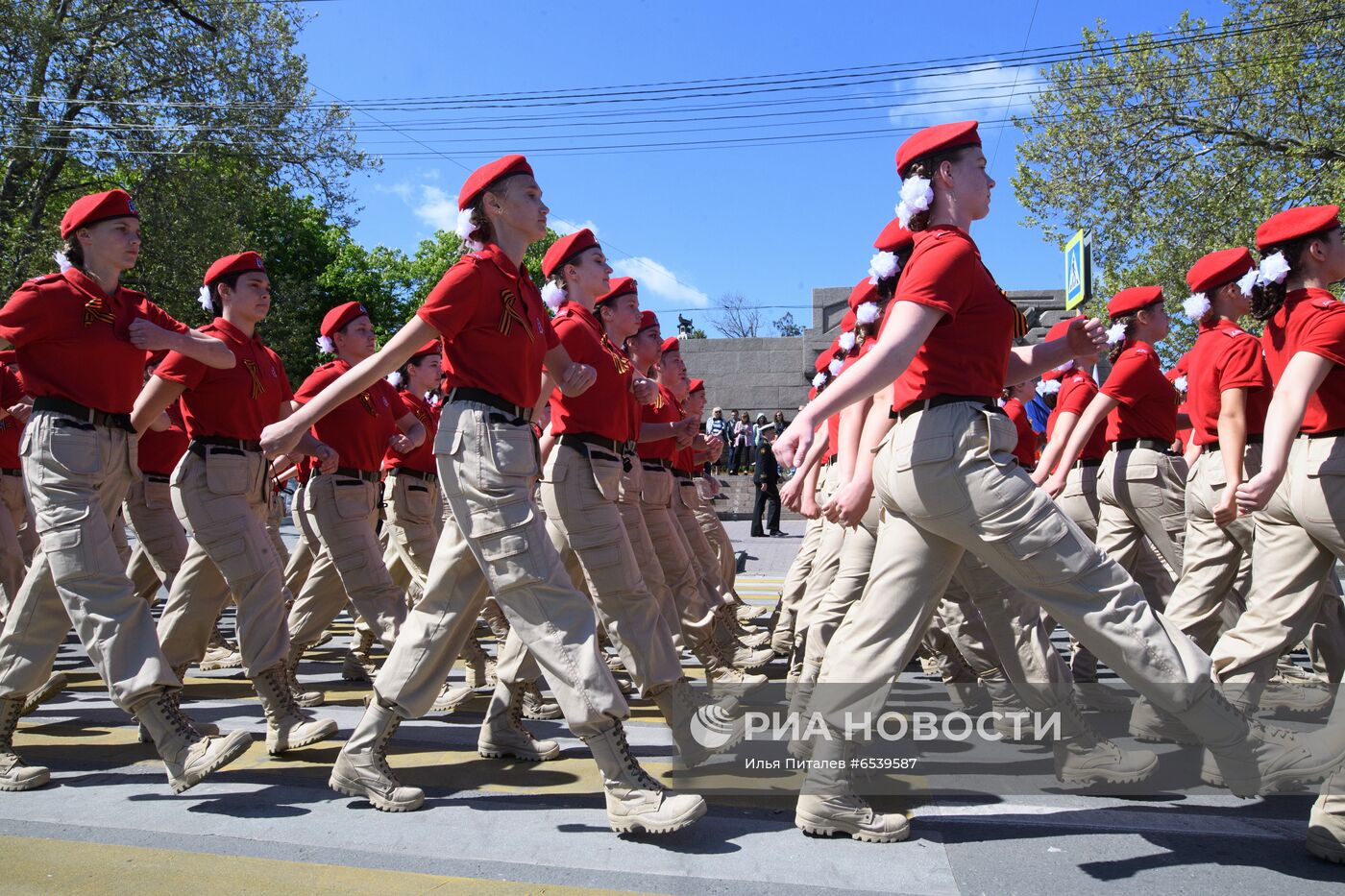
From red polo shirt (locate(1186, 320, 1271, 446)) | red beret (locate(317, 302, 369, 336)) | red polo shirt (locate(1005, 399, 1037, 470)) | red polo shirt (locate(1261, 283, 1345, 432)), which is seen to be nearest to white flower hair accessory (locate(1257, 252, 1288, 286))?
red polo shirt (locate(1261, 283, 1345, 432))

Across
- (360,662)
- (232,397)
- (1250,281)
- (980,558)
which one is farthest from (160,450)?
(1250,281)

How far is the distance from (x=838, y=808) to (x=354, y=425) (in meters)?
3.86

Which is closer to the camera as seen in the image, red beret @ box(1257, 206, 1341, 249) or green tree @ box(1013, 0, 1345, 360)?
red beret @ box(1257, 206, 1341, 249)

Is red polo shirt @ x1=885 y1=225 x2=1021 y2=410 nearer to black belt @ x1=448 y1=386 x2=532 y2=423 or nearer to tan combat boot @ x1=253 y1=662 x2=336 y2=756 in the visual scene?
black belt @ x1=448 y1=386 x2=532 y2=423

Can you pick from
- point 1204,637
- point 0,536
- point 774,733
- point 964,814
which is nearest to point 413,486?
point 0,536

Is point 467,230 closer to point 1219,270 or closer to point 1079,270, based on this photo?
point 1219,270

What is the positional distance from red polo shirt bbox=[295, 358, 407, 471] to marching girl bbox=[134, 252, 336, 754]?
0.64 meters

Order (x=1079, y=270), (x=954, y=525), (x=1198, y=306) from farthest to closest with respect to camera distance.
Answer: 1. (x=1079, y=270)
2. (x=1198, y=306)
3. (x=954, y=525)

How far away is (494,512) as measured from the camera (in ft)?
12.2

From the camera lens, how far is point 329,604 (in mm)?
6145

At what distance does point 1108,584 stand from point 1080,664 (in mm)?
3221

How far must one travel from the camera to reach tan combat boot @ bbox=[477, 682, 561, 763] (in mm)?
4797

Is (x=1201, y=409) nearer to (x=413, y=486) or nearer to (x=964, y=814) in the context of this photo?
(x=964, y=814)

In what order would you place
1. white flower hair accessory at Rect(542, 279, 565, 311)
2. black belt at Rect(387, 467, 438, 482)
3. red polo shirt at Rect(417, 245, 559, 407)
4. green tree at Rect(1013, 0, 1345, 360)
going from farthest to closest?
green tree at Rect(1013, 0, 1345, 360)
black belt at Rect(387, 467, 438, 482)
white flower hair accessory at Rect(542, 279, 565, 311)
red polo shirt at Rect(417, 245, 559, 407)
